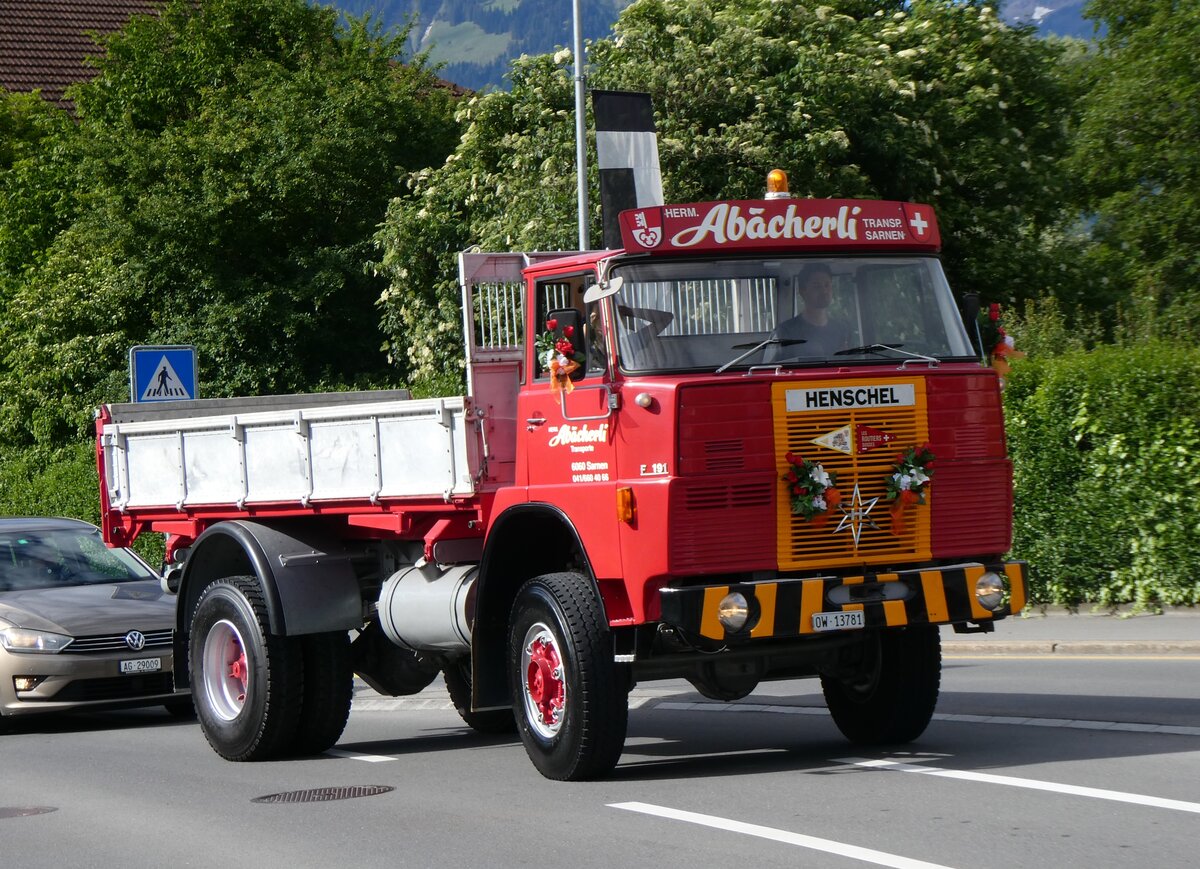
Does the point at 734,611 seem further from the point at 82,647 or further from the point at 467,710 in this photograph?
the point at 82,647

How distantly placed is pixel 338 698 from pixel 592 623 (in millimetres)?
3005

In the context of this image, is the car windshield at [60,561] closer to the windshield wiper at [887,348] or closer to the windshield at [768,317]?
the windshield at [768,317]

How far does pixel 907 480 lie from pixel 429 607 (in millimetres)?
3107

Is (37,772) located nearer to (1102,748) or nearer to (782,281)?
(782,281)

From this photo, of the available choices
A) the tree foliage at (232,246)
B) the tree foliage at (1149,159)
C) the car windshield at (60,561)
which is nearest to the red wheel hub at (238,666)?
the car windshield at (60,561)

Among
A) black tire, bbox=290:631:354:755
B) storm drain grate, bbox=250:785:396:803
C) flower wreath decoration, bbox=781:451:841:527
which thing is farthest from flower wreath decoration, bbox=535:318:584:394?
black tire, bbox=290:631:354:755

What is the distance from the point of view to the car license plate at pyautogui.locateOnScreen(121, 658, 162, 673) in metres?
13.3

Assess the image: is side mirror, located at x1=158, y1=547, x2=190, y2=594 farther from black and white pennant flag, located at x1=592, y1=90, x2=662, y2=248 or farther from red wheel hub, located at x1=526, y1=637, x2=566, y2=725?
black and white pennant flag, located at x1=592, y1=90, x2=662, y2=248

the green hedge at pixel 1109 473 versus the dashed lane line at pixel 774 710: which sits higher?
the green hedge at pixel 1109 473

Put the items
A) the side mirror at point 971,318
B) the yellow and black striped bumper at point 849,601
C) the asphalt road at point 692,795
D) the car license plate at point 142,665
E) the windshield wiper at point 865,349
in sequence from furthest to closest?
1. the car license plate at point 142,665
2. the side mirror at point 971,318
3. the windshield wiper at point 865,349
4. the yellow and black striped bumper at point 849,601
5. the asphalt road at point 692,795

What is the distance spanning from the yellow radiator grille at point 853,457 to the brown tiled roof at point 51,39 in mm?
43814

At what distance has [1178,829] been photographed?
7066mm

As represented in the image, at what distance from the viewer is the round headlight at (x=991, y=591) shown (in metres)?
8.89

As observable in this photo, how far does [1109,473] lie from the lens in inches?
673
